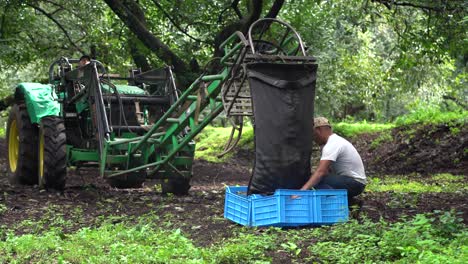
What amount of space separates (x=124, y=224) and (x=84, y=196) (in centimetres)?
267

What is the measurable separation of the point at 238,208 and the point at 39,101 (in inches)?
200

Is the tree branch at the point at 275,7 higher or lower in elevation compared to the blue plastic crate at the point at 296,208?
higher

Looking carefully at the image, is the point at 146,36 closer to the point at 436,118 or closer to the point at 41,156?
the point at 41,156

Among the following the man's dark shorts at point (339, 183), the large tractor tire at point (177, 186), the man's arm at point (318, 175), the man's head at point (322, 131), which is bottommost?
the large tractor tire at point (177, 186)

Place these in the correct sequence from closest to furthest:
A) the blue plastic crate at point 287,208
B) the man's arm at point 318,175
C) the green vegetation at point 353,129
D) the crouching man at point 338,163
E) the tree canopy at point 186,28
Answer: the blue plastic crate at point 287,208 → the man's arm at point 318,175 → the crouching man at point 338,163 → the tree canopy at point 186,28 → the green vegetation at point 353,129

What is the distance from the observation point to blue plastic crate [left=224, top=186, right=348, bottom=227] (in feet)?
24.9

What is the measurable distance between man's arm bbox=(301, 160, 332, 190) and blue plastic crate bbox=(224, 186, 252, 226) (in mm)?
626

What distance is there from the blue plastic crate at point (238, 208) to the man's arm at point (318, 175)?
626mm

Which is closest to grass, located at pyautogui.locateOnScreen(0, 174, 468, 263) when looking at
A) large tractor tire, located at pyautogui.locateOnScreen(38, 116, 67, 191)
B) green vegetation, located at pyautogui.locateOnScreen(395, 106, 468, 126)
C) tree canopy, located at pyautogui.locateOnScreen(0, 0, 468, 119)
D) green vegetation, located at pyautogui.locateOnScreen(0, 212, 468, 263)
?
green vegetation, located at pyautogui.locateOnScreen(0, 212, 468, 263)

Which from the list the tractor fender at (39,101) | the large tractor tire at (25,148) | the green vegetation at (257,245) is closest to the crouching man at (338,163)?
the green vegetation at (257,245)

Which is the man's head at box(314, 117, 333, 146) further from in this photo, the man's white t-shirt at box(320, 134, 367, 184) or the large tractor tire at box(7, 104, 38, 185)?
the large tractor tire at box(7, 104, 38, 185)

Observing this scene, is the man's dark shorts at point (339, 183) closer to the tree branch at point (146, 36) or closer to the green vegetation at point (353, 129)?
the tree branch at point (146, 36)

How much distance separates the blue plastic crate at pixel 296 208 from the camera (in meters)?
7.59

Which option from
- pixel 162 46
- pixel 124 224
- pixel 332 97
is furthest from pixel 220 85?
pixel 332 97
